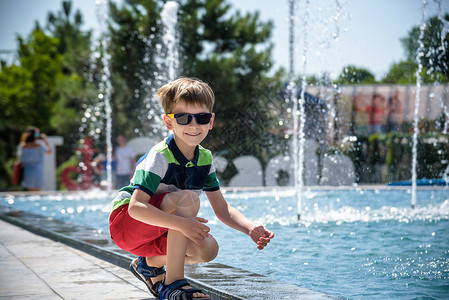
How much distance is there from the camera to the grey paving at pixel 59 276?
3746 millimetres

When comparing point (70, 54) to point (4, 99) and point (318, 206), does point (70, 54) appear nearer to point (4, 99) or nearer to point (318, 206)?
point (4, 99)

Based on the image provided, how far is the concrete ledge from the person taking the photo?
10.6ft

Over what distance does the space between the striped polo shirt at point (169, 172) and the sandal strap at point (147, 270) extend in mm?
413

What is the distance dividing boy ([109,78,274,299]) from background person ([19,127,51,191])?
11551 millimetres

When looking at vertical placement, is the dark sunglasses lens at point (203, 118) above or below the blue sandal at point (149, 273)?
above

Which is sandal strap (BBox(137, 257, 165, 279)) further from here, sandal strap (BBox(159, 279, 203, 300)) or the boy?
sandal strap (BBox(159, 279, 203, 300))

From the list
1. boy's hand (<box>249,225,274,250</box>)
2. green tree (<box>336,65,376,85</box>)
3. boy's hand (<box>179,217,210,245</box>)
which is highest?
green tree (<box>336,65,376,85</box>)

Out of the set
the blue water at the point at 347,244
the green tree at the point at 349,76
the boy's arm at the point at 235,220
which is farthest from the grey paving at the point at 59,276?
the green tree at the point at 349,76

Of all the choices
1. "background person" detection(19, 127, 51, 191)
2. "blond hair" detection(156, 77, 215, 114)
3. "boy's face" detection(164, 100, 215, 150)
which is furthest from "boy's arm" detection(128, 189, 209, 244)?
"background person" detection(19, 127, 51, 191)

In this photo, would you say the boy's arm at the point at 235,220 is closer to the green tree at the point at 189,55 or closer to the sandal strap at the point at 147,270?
the sandal strap at the point at 147,270

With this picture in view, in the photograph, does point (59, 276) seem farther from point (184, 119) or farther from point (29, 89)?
point (29, 89)

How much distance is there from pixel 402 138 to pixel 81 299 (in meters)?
16.2

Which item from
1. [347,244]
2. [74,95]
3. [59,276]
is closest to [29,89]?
[74,95]

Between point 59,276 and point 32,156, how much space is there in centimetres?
1050
